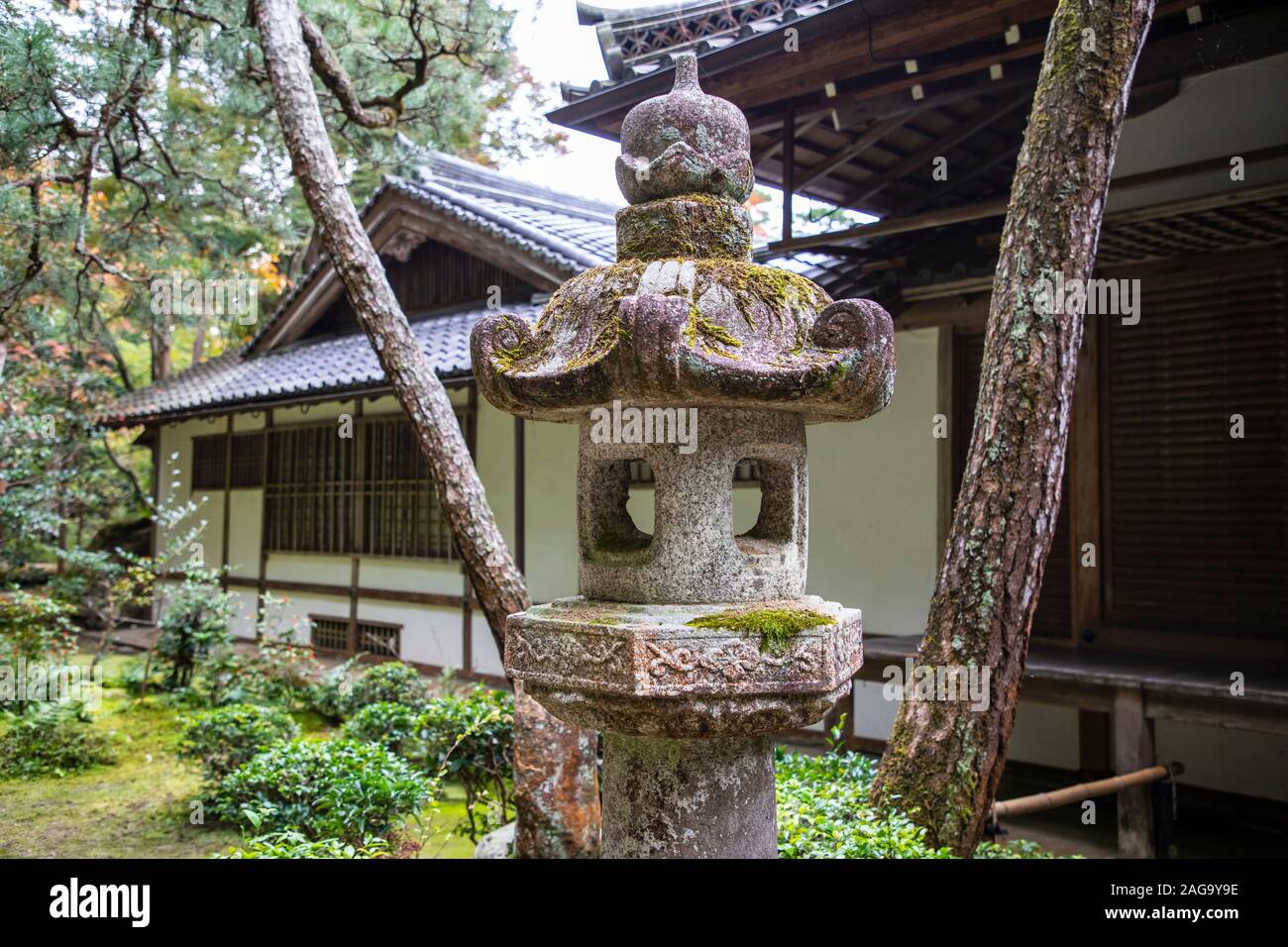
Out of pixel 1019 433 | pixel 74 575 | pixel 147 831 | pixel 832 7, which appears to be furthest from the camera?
pixel 74 575

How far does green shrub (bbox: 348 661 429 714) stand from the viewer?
874 cm

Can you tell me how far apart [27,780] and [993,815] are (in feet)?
21.4

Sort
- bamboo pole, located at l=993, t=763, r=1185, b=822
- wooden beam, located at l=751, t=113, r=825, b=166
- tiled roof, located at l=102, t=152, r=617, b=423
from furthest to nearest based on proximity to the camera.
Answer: tiled roof, located at l=102, t=152, r=617, b=423 → wooden beam, located at l=751, t=113, r=825, b=166 → bamboo pole, located at l=993, t=763, r=1185, b=822

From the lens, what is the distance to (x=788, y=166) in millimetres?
6930

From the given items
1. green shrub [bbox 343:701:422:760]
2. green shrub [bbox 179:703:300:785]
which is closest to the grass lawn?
green shrub [bbox 179:703:300:785]

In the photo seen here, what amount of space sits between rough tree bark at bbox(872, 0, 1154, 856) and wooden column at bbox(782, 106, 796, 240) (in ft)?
8.05

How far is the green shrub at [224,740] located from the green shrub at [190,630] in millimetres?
3041

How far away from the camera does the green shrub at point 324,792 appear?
545 cm

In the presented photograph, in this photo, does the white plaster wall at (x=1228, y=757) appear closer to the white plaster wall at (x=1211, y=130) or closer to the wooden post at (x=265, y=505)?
the white plaster wall at (x=1211, y=130)

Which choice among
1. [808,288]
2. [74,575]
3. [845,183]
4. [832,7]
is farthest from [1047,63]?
[74,575]

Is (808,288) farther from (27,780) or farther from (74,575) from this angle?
(74,575)

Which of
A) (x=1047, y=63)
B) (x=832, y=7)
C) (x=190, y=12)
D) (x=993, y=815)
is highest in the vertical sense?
(x=190, y=12)

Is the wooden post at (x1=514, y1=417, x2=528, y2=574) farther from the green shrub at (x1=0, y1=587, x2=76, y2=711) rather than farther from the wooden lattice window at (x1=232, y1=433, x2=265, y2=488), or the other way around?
the wooden lattice window at (x1=232, y1=433, x2=265, y2=488)
